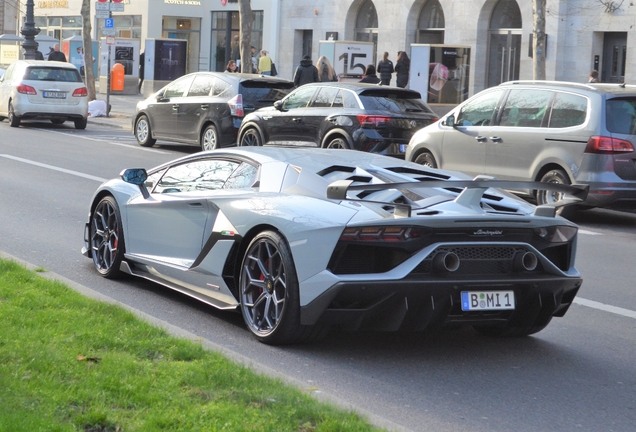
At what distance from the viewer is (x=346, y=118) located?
1755 centimetres

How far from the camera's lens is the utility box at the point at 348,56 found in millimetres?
31141

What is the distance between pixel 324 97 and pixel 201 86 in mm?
4062

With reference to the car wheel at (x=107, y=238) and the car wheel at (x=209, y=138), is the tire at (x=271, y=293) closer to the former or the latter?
the car wheel at (x=107, y=238)

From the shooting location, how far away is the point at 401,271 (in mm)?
6016

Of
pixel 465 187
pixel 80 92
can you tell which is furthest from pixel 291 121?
pixel 465 187

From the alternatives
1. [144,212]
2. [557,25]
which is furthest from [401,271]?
[557,25]

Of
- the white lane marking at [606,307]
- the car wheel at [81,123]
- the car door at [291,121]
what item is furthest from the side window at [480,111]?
the car wheel at [81,123]

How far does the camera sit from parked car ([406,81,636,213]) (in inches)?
517

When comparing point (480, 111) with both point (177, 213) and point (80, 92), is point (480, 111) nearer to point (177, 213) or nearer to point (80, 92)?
point (177, 213)

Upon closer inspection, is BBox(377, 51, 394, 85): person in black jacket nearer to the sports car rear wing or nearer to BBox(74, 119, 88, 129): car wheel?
BBox(74, 119, 88, 129): car wheel

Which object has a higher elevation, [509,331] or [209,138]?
[209,138]

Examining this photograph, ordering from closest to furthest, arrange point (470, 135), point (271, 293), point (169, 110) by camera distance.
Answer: point (271, 293), point (470, 135), point (169, 110)

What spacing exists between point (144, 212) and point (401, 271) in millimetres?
2714

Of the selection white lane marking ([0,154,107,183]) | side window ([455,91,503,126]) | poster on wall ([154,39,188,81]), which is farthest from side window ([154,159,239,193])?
poster on wall ([154,39,188,81])
